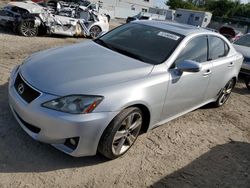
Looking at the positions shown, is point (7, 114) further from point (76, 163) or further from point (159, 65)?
point (159, 65)

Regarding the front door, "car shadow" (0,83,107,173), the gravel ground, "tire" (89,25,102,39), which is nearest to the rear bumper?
the gravel ground

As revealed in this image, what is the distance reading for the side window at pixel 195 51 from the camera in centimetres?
425

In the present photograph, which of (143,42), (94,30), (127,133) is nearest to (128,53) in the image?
(143,42)

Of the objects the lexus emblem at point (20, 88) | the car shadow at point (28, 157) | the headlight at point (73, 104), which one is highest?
the headlight at point (73, 104)

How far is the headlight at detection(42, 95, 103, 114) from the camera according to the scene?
3121 millimetres

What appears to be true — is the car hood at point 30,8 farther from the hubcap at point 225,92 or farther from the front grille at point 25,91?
the front grille at point 25,91

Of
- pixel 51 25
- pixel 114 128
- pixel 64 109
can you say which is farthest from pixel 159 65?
pixel 51 25

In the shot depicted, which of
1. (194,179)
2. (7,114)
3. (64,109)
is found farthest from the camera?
(7,114)

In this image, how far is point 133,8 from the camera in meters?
53.2

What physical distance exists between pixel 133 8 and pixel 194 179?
52173 mm

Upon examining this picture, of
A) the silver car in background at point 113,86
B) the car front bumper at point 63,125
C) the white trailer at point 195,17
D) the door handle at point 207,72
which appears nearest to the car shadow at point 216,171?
the silver car in background at point 113,86

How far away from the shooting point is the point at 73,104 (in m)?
3.15

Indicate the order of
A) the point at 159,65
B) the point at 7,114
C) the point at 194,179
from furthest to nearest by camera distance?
the point at 7,114
the point at 159,65
the point at 194,179

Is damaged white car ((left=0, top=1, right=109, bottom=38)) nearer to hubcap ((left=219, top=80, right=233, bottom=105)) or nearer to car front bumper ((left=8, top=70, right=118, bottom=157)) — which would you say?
hubcap ((left=219, top=80, right=233, bottom=105))
